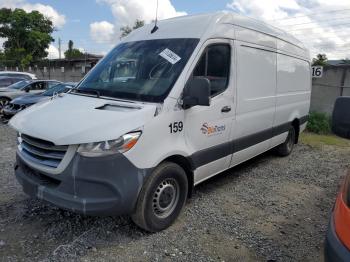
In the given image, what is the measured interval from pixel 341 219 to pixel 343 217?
2 centimetres

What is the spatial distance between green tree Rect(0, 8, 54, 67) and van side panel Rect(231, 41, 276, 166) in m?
52.9

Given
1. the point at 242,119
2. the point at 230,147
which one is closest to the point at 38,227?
the point at 230,147

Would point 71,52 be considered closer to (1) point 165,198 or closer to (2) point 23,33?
(2) point 23,33

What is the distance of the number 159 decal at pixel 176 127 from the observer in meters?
3.69

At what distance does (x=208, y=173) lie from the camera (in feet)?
14.6

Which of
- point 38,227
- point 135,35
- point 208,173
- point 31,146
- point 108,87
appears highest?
point 135,35

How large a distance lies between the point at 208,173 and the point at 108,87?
1.63 meters

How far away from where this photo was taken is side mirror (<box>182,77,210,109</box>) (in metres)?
3.61

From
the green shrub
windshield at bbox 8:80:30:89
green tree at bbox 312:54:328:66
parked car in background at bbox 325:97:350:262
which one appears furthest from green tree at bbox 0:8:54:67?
parked car in background at bbox 325:97:350:262

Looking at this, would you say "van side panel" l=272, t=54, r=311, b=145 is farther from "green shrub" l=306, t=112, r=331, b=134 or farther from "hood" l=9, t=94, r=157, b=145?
"hood" l=9, t=94, r=157, b=145

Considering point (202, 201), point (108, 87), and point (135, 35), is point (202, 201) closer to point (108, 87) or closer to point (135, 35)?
point (108, 87)

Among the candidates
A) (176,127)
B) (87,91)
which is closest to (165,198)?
(176,127)

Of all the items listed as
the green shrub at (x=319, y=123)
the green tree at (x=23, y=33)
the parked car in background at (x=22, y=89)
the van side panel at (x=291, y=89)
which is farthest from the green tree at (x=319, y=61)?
the green tree at (x=23, y=33)

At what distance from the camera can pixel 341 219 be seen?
195 cm
